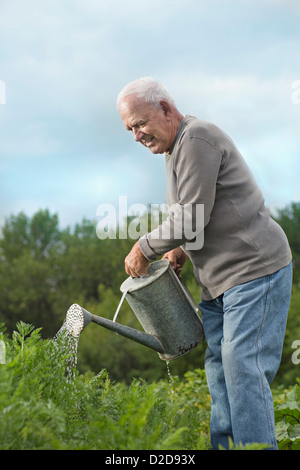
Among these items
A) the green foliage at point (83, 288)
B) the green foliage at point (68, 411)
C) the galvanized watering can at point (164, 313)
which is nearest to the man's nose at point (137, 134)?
the galvanized watering can at point (164, 313)

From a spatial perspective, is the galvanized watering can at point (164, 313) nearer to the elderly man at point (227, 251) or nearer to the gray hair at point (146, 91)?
the elderly man at point (227, 251)

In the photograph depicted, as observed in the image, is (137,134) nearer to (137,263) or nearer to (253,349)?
(137,263)

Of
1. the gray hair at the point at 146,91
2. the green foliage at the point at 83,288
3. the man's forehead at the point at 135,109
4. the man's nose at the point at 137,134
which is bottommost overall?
the green foliage at the point at 83,288

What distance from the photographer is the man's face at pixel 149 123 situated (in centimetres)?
266

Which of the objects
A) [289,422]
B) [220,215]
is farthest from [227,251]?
[289,422]

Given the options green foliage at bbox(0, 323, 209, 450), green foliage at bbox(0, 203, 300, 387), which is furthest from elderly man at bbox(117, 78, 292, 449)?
green foliage at bbox(0, 203, 300, 387)

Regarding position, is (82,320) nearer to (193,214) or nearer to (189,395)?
(193,214)

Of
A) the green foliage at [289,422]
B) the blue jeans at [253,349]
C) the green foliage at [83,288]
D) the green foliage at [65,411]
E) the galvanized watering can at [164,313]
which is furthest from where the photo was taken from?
the green foliage at [83,288]

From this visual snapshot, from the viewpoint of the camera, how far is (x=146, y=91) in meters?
2.67

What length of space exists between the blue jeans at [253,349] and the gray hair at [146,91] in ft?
3.21

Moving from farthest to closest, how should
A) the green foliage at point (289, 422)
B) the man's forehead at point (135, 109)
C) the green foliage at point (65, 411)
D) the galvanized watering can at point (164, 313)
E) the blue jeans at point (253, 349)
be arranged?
the green foliage at point (289, 422)
the galvanized watering can at point (164, 313)
the man's forehead at point (135, 109)
the blue jeans at point (253, 349)
the green foliage at point (65, 411)

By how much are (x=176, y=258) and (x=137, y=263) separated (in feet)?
1.50

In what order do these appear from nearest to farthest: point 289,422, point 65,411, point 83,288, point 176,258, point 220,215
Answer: point 65,411 → point 220,215 → point 176,258 → point 289,422 → point 83,288
